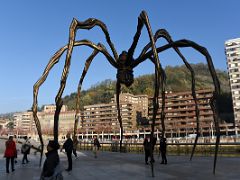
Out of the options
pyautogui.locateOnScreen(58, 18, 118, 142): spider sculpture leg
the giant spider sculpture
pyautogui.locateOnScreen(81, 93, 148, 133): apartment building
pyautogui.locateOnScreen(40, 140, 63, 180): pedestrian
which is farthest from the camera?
pyautogui.locateOnScreen(81, 93, 148, 133): apartment building

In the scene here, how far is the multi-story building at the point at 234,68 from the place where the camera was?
97.1 metres

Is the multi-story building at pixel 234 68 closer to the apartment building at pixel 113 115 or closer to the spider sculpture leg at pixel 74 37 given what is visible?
the apartment building at pixel 113 115

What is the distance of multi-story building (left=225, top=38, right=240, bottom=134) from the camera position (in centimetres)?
9706

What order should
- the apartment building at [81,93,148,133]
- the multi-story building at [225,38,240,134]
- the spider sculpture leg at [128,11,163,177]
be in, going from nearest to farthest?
the spider sculpture leg at [128,11,163,177] → the multi-story building at [225,38,240,134] → the apartment building at [81,93,148,133]

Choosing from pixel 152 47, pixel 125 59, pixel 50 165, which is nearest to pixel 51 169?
pixel 50 165

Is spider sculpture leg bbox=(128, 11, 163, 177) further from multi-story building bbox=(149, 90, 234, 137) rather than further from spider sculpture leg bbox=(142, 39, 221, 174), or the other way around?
multi-story building bbox=(149, 90, 234, 137)

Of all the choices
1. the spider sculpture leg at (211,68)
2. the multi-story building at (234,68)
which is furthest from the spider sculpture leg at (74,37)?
the multi-story building at (234,68)

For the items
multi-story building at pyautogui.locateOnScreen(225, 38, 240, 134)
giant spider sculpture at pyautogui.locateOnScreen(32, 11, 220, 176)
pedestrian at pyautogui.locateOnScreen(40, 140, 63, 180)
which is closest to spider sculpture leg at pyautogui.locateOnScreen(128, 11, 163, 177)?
giant spider sculpture at pyautogui.locateOnScreen(32, 11, 220, 176)

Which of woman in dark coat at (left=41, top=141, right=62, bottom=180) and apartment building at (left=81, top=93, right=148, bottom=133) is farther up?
apartment building at (left=81, top=93, right=148, bottom=133)

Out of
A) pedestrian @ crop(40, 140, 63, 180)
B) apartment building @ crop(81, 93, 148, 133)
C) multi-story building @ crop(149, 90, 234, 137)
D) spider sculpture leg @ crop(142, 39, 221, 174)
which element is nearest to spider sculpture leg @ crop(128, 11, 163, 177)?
spider sculpture leg @ crop(142, 39, 221, 174)

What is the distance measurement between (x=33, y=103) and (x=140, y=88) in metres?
177

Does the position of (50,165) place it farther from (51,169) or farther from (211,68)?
(211,68)

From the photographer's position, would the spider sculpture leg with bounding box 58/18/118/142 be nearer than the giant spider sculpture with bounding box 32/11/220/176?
Yes

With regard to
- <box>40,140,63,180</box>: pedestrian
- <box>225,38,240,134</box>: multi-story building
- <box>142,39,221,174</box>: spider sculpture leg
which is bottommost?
Answer: <box>40,140,63,180</box>: pedestrian
